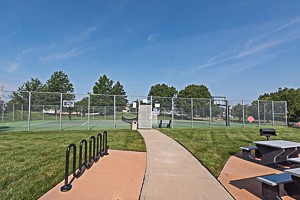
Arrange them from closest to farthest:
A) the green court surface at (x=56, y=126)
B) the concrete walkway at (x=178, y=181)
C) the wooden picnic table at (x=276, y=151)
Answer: the concrete walkway at (x=178, y=181), the wooden picnic table at (x=276, y=151), the green court surface at (x=56, y=126)

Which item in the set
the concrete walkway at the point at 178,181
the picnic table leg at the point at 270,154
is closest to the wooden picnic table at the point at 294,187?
the concrete walkway at the point at 178,181

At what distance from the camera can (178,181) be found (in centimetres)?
441

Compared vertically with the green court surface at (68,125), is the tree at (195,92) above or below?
above

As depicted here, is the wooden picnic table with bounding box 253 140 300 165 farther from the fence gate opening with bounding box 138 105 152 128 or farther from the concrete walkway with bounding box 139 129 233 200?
the fence gate opening with bounding box 138 105 152 128

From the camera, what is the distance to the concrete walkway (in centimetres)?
368

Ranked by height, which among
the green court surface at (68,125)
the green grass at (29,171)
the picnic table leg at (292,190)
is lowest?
the green court surface at (68,125)

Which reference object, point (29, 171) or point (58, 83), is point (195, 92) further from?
point (29, 171)

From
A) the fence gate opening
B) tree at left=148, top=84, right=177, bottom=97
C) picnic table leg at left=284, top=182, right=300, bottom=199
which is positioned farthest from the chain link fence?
tree at left=148, top=84, right=177, bottom=97

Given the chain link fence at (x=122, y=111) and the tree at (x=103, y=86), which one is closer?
the chain link fence at (x=122, y=111)

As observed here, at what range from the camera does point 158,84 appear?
73.8m

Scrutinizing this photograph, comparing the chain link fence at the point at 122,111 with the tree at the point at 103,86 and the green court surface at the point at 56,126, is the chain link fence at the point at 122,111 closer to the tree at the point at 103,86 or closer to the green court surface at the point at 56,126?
the green court surface at the point at 56,126

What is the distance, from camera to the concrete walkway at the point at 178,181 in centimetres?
368

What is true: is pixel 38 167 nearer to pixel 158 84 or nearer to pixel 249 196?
pixel 249 196

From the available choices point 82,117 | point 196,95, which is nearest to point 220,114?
point 82,117
